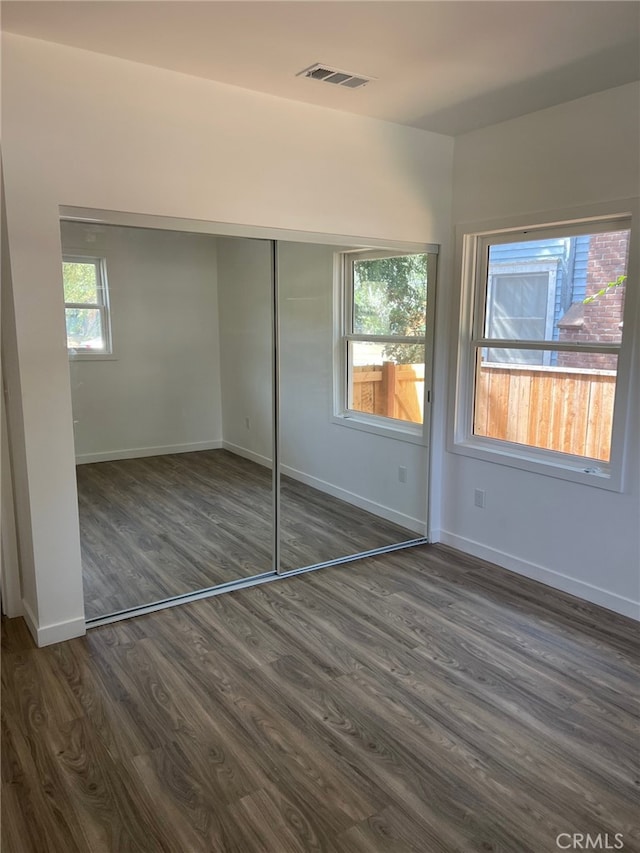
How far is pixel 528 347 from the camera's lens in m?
3.76

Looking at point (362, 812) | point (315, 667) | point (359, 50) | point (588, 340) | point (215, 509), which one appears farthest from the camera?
point (215, 509)

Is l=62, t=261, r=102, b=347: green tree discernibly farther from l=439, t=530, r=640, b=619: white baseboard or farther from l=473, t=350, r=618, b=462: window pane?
l=439, t=530, r=640, b=619: white baseboard

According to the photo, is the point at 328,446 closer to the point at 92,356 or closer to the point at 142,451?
the point at 142,451

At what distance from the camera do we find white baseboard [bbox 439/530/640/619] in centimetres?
338

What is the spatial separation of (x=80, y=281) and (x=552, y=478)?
2789mm

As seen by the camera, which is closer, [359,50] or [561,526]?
[359,50]

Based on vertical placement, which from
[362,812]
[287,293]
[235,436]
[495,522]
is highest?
[287,293]

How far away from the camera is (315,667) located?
290 centimetres

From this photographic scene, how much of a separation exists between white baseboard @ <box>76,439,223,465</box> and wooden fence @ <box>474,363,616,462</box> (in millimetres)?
1778

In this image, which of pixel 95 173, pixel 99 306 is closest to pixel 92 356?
pixel 99 306

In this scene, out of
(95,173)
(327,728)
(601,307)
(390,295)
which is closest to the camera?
(327,728)

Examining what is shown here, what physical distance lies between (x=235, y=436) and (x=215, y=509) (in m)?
0.50

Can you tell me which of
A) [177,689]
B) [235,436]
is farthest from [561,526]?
[177,689]

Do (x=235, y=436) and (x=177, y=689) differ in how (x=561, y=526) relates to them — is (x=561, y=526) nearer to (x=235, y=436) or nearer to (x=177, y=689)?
(x=235, y=436)
